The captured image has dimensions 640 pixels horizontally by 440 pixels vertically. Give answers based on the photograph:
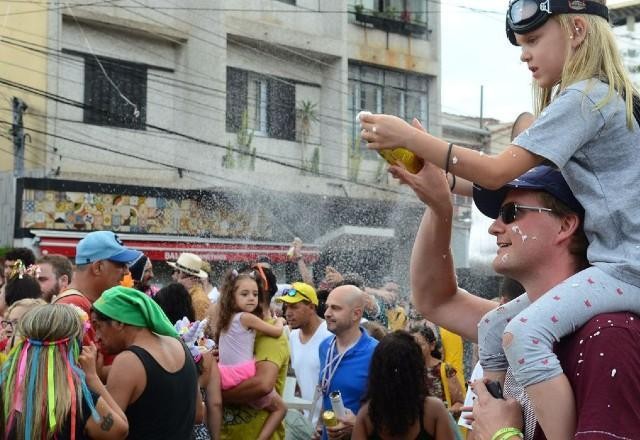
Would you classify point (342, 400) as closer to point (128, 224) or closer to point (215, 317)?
point (215, 317)


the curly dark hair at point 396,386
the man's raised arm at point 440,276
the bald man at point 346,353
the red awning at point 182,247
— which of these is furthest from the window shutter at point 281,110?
the man's raised arm at point 440,276

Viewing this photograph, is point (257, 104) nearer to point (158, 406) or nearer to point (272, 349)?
point (272, 349)

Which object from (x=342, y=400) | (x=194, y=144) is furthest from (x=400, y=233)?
(x=342, y=400)

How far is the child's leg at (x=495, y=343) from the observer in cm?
299

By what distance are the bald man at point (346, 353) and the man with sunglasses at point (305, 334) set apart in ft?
2.08

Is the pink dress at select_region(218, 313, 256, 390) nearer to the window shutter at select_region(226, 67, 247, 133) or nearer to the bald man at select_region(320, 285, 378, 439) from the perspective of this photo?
the bald man at select_region(320, 285, 378, 439)

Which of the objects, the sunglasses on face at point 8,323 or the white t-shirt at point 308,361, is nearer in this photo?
the sunglasses on face at point 8,323

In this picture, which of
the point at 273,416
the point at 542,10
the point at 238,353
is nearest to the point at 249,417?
the point at 273,416

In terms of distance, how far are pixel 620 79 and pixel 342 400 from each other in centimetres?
471

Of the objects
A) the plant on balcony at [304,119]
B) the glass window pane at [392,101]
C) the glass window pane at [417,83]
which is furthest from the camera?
the glass window pane at [417,83]

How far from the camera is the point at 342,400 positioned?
23.1ft

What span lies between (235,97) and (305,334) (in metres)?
20.3

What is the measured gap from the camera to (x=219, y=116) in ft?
90.1

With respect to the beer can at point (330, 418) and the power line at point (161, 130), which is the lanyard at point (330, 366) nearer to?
the beer can at point (330, 418)
